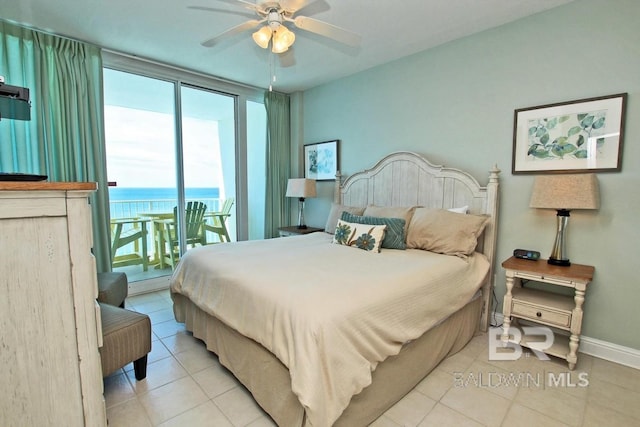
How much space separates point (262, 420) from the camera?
5.19 ft

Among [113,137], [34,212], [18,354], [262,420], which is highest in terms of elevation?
[113,137]

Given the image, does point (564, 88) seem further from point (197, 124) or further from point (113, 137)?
point (113, 137)

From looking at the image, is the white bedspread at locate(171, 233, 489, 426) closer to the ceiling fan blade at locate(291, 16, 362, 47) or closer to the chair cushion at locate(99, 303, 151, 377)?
the chair cushion at locate(99, 303, 151, 377)

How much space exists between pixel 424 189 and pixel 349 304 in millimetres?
1894

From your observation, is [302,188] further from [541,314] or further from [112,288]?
[541,314]

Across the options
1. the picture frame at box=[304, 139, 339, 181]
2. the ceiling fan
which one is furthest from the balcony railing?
the ceiling fan

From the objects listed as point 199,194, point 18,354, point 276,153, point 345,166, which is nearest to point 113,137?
point 199,194

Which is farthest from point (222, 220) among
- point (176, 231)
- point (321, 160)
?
point (321, 160)

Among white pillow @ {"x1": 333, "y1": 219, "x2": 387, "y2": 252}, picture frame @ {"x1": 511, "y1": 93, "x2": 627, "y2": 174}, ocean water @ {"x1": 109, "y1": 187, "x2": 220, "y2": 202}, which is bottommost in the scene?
white pillow @ {"x1": 333, "y1": 219, "x2": 387, "y2": 252}

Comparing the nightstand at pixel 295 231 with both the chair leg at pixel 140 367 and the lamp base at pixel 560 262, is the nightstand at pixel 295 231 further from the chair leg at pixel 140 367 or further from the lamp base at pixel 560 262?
the lamp base at pixel 560 262

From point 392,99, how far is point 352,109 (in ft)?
1.91

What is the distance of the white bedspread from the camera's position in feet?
4.19

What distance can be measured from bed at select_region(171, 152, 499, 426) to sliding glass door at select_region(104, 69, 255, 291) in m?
1.53

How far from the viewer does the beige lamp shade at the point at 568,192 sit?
197cm
